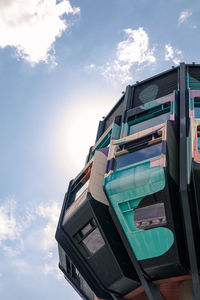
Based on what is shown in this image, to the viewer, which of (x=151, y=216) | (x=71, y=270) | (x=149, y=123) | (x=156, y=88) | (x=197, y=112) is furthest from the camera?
(x=156, y=88)

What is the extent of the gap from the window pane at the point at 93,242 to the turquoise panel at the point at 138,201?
3.04m

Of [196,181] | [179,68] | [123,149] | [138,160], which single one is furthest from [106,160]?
[179,68]

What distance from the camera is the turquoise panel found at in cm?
2283

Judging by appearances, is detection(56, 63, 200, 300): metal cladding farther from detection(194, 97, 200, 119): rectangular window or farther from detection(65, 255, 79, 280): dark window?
detection(65, 255, 79, 280): dark window

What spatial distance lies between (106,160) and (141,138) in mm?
4320

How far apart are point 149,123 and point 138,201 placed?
9463mm

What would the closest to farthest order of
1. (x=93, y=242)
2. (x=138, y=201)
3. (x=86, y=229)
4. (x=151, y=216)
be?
(x=151, y=216), (x=138, y=201), (x=93, y=242), (x=86, y=229)

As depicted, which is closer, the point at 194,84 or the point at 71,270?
the point at 194,84

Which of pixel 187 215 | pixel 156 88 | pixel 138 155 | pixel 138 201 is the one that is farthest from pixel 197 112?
pixel 138 201

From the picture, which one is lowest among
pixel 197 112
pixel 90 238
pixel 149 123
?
pixel 90 238

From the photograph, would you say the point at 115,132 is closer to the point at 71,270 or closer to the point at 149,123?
the point at 149,123

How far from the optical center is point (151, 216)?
2312cm

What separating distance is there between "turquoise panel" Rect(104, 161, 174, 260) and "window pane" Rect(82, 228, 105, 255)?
A: 9.96ft

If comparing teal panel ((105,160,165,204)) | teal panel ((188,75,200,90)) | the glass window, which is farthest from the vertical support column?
teal panel ((188,75,200,90))
